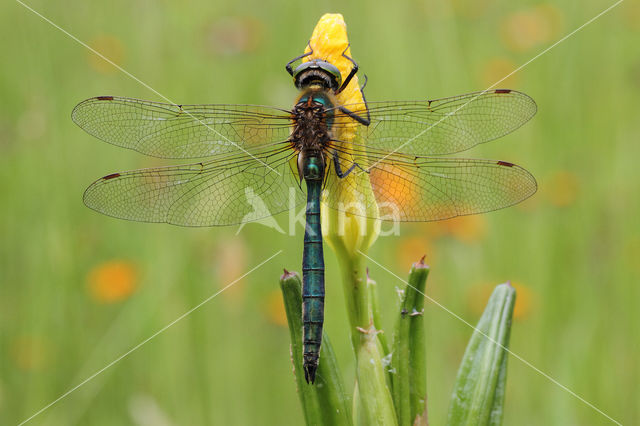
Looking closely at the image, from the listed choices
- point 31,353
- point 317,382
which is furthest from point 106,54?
point 317,382

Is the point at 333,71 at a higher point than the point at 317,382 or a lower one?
higher

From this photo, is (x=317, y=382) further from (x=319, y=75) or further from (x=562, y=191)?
(x=562, y=191)

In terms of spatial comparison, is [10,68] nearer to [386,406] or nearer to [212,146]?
[212,146]

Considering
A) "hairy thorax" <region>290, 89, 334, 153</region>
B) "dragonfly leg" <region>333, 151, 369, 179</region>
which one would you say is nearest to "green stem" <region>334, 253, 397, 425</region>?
"dragonfly leg" <region>333, 151, 369, 179</region>

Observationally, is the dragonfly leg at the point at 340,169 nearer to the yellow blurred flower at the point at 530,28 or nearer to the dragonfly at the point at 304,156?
the dragonfly at the point at 304,156

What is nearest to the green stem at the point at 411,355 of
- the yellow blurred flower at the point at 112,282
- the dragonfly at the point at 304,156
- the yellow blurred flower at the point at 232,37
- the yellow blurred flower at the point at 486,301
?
the dragonfly at the point at 304,156

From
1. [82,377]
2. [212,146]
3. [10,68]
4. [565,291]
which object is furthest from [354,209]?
[10,68]

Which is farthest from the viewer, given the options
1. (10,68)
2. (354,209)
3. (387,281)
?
(10,68)
